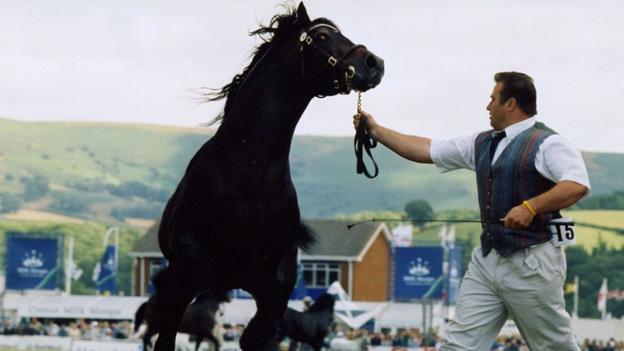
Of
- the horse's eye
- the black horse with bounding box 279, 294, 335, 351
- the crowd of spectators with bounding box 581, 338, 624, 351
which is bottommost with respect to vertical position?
the crowd of spectators with bounding box 581, 338, 624, 351

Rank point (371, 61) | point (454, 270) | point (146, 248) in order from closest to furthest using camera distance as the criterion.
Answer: point (371, 61)
point (454, 270)
point (146, 248)

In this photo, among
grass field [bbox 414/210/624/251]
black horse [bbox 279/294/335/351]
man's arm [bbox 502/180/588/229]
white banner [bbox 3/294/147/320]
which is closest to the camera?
man's arm [bbox 502/180/588/229]

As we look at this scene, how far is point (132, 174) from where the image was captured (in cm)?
6281

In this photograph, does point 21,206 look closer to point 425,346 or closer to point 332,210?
point 332,210

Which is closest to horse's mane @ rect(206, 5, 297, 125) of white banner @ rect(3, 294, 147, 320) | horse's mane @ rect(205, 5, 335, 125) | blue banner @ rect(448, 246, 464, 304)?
horse's mane @ rect(205, 5, 335, 125)

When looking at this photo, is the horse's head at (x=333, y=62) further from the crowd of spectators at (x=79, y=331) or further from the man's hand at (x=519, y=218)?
the crowd of spectators at (x=79, y=331)

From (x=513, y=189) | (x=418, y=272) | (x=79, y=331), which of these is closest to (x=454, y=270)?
(x=418, y=272)

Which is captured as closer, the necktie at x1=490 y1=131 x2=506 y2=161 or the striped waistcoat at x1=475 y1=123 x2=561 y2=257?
the striped waistcoat at x1=475 y1=123 x2=561 y2=257

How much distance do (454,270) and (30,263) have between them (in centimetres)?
1430

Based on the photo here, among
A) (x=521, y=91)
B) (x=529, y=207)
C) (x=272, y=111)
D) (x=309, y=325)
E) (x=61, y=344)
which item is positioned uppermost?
(x=521, y=91)

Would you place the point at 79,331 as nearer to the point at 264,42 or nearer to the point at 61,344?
the point at 61,344

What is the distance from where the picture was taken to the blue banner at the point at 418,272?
38000mm

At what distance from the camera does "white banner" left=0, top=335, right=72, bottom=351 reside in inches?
955

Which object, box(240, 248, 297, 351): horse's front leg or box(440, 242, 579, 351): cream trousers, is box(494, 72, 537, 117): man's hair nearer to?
box(440, 242, 579, 351): cream trousers
